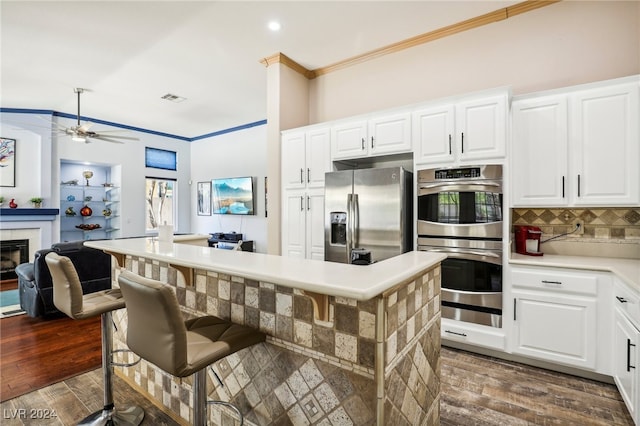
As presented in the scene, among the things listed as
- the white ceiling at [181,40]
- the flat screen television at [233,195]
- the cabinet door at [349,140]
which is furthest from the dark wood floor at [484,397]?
the flat screen television at [233,195]

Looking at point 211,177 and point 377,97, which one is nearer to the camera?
point 377,97

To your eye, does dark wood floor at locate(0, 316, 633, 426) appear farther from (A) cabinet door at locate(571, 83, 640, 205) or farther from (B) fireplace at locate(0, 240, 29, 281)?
(B) fireplace at locate(0, 240, 29, 281)

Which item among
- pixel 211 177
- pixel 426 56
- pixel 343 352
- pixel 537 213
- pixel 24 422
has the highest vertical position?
pixel 426 56

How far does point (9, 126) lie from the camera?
5.78m

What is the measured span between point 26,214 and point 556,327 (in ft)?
25.5

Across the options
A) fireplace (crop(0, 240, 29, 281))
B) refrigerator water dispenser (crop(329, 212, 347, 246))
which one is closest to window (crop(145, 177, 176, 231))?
fireplace (crop(0, 240, 29, 281))

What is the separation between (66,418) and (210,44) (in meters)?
3.57

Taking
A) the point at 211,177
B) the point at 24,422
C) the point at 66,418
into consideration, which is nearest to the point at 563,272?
the point at 66,418

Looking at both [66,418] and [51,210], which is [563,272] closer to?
[66,418]

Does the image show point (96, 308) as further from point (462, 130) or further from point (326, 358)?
point (462, 130)

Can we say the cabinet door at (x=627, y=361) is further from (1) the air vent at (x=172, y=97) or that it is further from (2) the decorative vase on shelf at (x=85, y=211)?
(2) the decorative vase on shelf at (x=85, y=211)

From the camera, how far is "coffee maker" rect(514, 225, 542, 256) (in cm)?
292

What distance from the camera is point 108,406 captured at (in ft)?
6.61

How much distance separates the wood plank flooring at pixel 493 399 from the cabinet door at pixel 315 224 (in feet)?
5.69
